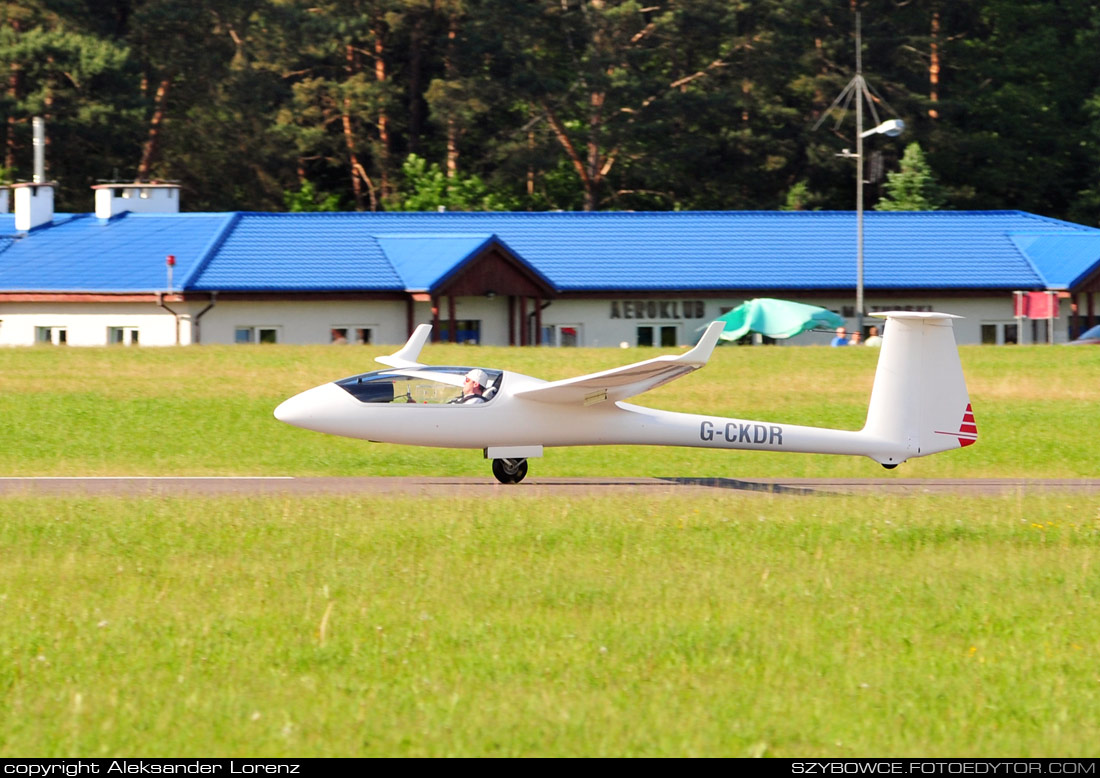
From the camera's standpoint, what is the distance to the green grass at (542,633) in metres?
8.20

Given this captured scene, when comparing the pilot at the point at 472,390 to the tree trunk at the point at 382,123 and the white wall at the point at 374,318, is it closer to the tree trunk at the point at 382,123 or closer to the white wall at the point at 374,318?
the white wall at the point at 374,318

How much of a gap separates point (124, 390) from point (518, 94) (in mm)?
38548

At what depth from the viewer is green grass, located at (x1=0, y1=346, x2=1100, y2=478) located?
2406 centimetres

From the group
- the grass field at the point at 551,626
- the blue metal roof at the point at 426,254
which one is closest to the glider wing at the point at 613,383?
the grass field at the point at 551,626

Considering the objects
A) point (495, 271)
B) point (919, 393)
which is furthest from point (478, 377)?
point (495, 271)

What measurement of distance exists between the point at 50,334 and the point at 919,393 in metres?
37.1

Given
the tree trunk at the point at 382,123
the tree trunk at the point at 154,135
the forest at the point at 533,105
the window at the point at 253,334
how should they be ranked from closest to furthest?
the window at the point at 253,334
the forest at the point at 533,105
the tree trunk at the point at 154,135
the tree trunk at the point at 382,123

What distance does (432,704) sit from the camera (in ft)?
28.5

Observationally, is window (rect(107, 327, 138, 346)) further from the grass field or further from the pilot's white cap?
the grass field

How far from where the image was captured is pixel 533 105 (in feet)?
228

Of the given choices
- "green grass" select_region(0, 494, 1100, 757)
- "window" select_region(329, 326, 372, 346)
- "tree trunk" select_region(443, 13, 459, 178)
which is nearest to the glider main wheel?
"green grass" select_region(0, 494, 1100, 757)

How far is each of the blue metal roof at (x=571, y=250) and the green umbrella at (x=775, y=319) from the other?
4.09 m

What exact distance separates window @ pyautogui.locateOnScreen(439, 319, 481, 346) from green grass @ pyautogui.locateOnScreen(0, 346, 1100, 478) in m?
12.0

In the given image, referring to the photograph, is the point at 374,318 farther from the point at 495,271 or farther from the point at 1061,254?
the point at 1061,254
